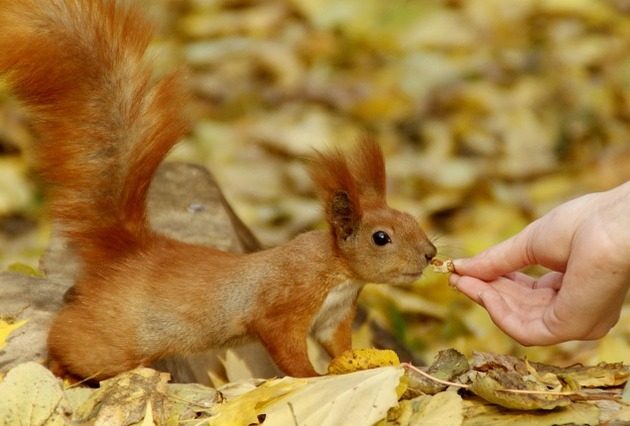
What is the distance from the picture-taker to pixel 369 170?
95.8 inches

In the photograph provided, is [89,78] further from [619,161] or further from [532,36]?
[532,36]

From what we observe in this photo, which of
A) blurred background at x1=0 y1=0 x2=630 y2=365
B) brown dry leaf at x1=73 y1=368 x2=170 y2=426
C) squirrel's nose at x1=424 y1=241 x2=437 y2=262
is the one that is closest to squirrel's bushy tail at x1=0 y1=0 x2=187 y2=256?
brown dry leaf at x1=73 y1=368 x2=170 y2=426

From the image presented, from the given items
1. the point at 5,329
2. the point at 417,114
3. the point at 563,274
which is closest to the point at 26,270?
the point at 5,329

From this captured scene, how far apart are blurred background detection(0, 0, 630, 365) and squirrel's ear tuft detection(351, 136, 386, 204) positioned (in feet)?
3.56

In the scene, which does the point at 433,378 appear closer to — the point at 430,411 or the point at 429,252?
the point at 430,411

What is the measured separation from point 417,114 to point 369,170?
2.88 metres

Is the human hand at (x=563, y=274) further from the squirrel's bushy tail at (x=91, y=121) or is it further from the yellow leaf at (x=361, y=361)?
the squirrel's bushy tail at (x=91, y=121)

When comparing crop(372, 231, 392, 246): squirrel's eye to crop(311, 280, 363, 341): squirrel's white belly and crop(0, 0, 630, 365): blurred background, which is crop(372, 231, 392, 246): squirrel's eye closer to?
crop(311, 280, 363, 341): squirrel's white belly

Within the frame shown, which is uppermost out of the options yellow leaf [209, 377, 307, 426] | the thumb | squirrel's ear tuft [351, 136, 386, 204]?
squirrel's ear tuft [351, 136, 386, 204]

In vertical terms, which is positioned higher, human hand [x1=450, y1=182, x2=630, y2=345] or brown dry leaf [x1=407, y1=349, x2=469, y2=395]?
human hand [x1=450, y1=182, x2=630, y2=345]

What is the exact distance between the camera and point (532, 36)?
600 centimetres

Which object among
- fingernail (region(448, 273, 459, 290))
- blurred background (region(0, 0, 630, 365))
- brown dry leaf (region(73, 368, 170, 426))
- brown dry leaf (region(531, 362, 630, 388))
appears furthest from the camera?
blurred background (region(0, 0, 630, 365))

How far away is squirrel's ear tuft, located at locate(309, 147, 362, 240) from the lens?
2.36 m

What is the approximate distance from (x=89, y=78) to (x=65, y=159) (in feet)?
0.58
